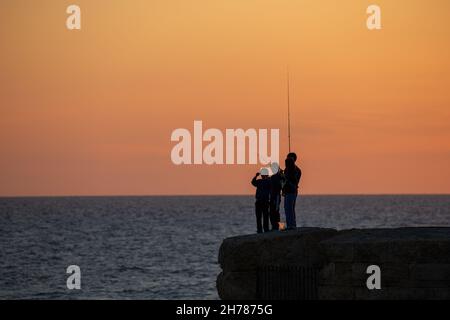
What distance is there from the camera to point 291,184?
21500 millimetres

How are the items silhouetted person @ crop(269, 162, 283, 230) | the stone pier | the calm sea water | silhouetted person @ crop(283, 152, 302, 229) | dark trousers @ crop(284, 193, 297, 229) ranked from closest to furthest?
1. the stone pier
2. silhouetted person @ crop(283, 152, 302, 229)
3. dark trousers @ crop(284, 193, 297, 229)
4. silhouetted person @ crop(269, 162, 283, 230)
5. the calm sea water

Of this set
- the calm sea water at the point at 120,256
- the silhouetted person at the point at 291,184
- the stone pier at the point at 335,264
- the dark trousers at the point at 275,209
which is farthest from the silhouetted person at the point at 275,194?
the calm sea water at the point at 120,256

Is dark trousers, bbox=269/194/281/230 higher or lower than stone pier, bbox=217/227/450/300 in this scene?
higher

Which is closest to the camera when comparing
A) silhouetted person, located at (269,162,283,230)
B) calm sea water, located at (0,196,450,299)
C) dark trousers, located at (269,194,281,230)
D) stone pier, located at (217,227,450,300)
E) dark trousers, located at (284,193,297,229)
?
stone pier, located at (217,227,450,300)

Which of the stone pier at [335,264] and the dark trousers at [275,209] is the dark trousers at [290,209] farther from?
the dark trousers at [275,209]

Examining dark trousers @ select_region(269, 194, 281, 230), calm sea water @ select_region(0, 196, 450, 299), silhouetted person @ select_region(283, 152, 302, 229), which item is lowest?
calm sea water @ select_region(0, 196, 450, 299)

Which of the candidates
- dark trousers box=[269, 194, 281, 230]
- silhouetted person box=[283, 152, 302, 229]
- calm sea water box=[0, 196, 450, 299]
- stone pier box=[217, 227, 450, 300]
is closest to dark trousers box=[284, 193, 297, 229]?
silhouetted person box=[283, 152, 302, 229]

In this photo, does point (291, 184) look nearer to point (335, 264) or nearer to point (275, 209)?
point (275, 209)

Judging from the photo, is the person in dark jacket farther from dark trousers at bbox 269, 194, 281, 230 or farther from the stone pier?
the stone pier

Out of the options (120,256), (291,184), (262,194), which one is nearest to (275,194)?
(262,194)

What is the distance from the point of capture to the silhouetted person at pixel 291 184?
842 inches

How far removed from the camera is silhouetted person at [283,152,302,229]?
21.4 m

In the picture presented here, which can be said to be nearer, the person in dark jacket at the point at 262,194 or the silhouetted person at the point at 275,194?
the silhouetted person at the point at 275,194
